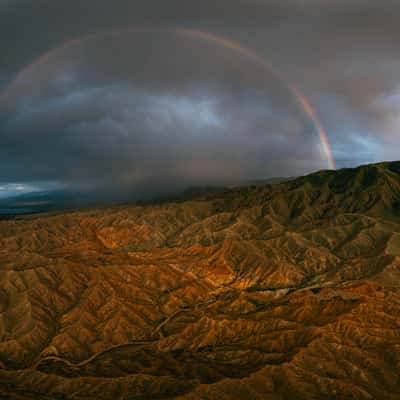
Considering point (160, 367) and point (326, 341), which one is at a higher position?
point (326, 341)

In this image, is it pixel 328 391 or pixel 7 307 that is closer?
pixel 328 391

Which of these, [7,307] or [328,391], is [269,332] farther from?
[7,307]

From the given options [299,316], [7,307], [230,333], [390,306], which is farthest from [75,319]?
[390,306]

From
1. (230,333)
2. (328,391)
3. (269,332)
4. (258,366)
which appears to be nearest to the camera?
(328,391)

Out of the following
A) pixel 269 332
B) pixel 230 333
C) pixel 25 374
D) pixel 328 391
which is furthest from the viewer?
pixel 230 333

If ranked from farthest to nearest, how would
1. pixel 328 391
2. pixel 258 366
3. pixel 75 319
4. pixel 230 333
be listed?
pixel 75 319
pixel 230 333
pixel 258 366
pixel 328 391

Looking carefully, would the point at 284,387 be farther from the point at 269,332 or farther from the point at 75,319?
the point at 75,319

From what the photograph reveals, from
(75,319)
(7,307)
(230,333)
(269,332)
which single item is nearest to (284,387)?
(269,332)

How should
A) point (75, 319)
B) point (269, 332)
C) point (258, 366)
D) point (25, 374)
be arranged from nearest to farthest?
point (258, 366), point (25, 374), point (269, 332), point (75, 319)

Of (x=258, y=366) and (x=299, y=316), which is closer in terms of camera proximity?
(x=258, y=366)
